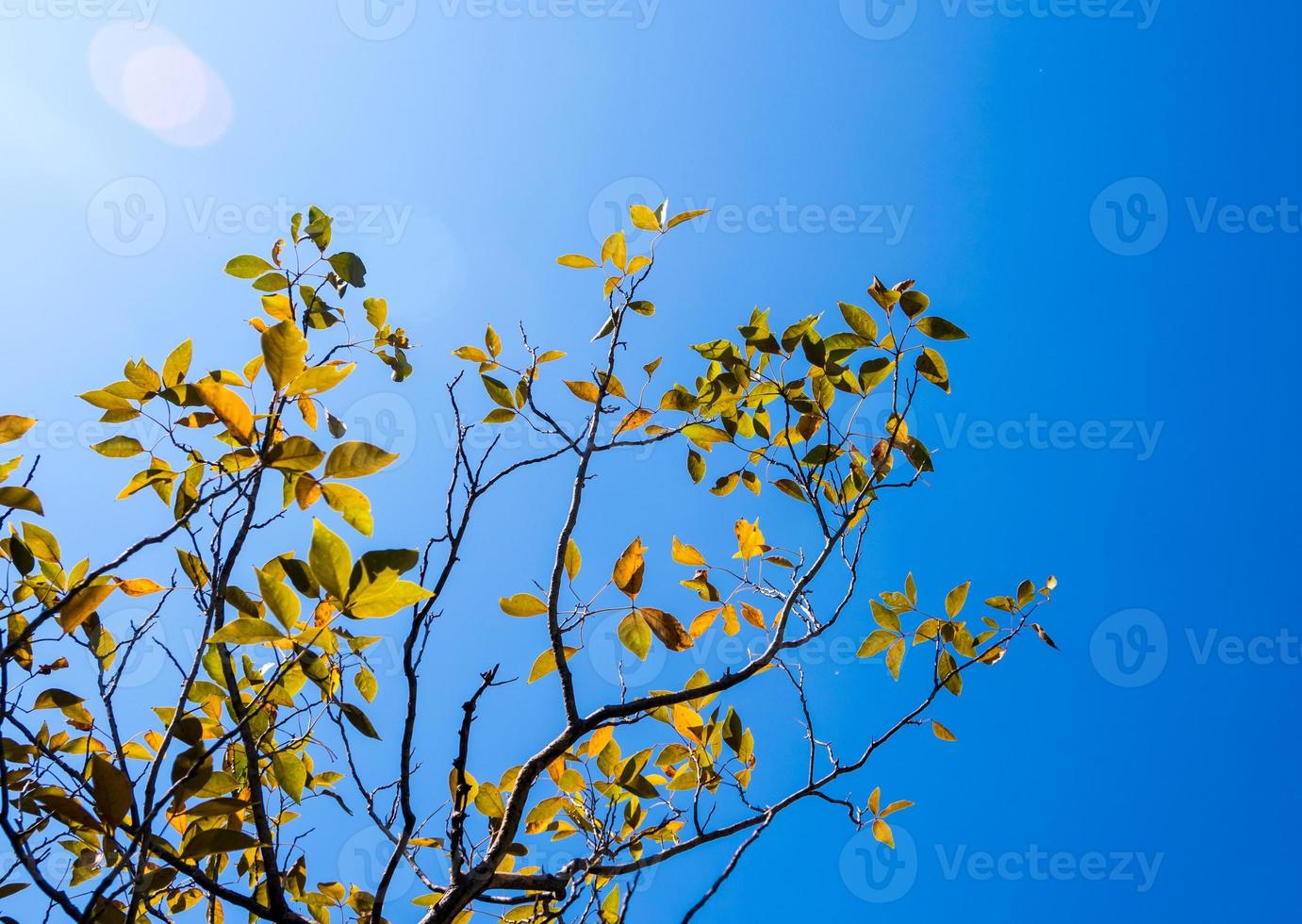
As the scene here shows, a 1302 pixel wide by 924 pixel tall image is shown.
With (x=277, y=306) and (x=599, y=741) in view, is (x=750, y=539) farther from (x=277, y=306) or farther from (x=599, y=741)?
(x=277, y=306)

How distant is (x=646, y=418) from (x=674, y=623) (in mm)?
663

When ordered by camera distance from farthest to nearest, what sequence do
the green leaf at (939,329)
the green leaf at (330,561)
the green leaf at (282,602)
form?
the green leaf at (939,329) → the green leaf at (282,602) → the green leaf at (330,561)

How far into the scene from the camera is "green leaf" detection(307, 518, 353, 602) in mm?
1046

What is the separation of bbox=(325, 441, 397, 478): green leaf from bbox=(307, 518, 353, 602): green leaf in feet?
0.48

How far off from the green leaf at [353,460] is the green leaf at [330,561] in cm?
15

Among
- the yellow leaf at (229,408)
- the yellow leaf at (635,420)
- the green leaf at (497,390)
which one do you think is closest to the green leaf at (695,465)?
the yellow leaf at (635,420)

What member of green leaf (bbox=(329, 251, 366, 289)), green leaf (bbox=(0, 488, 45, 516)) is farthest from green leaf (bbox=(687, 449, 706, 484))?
green leaf (bbox=(0, 488, 45, 516))

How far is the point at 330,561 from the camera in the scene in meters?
1.05

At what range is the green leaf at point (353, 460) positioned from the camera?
1170 millimetres

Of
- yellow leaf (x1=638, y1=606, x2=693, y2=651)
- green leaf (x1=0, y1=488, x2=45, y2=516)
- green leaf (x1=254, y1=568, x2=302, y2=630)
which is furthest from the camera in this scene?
yellow leaf (x1=638, y1=606, x2=693, y2=651)

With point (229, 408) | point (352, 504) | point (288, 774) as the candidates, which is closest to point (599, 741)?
point (288, 774)

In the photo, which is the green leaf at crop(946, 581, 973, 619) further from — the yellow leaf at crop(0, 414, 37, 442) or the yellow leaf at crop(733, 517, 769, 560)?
the yellow leaf at crop(0, 414, 37, 442)

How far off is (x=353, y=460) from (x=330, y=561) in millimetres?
185

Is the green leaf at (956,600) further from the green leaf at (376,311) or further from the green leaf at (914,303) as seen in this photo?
the green leaf at (376,311)
